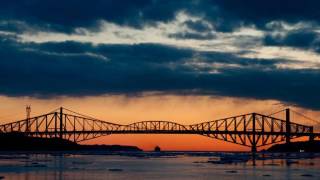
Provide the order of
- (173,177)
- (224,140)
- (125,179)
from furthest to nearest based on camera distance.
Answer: (224,140) → (173,177) → (125,179)

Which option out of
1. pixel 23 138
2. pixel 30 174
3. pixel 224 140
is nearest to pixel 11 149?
pixel 23 138

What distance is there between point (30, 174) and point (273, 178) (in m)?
14.8

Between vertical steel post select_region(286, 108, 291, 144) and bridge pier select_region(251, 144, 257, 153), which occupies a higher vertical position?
vertical steel post select_region(286, 108, 291, 144)

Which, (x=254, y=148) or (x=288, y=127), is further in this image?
(x=288, y=127)

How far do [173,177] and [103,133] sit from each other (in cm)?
10274

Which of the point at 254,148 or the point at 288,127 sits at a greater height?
the point at 288,127

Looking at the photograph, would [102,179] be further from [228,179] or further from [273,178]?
[273,178]

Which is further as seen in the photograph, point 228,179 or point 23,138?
point 23,138

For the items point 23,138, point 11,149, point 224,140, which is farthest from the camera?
point 23,138

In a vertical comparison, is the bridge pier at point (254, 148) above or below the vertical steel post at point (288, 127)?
below

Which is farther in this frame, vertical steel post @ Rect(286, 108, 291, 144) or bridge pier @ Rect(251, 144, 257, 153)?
vertical steel post @ Rect(286, 108, 291, 144)

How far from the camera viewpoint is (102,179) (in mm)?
36031

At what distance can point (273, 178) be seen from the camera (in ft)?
123

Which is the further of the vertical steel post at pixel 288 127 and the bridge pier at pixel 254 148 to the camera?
the vertical steel post at pixel 288 127
